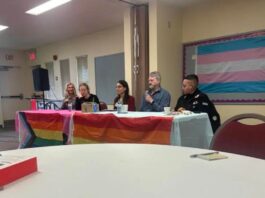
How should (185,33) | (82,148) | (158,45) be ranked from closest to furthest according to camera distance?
(82,148) < (158,45) < (185,33)

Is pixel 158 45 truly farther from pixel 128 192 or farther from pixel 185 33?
pixel 128 192

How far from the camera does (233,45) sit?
3.90 m

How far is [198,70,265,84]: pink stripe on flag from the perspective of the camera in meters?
3.69

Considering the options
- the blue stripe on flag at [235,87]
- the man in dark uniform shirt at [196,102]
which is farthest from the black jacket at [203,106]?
the blue stripe on flag at [235,87]

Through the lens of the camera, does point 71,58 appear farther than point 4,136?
Yes

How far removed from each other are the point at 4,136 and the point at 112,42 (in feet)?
10.6

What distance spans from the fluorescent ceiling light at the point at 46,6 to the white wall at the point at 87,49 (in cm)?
172

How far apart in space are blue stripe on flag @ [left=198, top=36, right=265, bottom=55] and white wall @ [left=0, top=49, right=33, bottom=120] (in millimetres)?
6532

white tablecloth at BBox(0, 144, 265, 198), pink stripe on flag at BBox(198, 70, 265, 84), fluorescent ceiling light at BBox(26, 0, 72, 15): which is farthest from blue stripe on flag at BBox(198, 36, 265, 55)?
white tablecloth at BBox(0, 144, 265, 198)

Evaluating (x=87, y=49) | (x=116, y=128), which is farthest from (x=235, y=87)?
(x=87, y=49)

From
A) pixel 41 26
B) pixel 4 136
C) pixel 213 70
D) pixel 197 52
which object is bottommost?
pixel 4 136

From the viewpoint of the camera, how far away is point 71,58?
6910mm

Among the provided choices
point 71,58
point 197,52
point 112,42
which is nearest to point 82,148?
point 197,52

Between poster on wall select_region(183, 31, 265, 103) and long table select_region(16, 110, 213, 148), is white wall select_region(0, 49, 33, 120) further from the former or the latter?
poster on wall select_region(183, 31, 265, 103)
